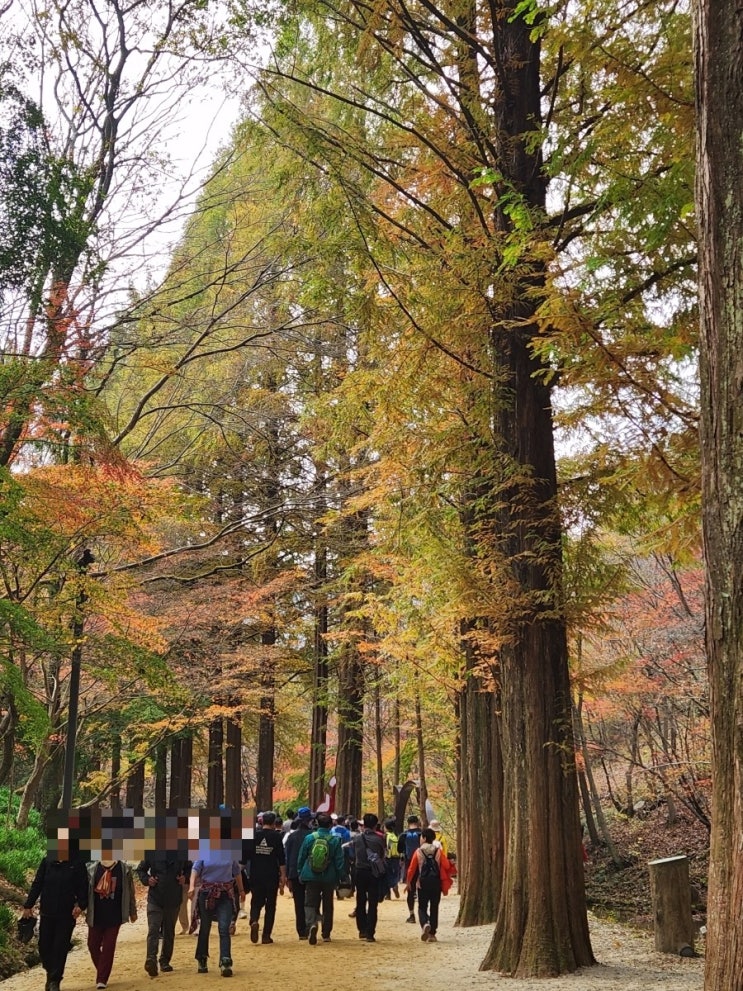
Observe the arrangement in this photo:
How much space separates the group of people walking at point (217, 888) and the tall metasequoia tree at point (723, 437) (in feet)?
18.6

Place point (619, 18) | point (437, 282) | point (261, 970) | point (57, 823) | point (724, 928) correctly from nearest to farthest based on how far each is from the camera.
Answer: point (724, 928) → point (57, 823) → point (619, 18) → point (261, 970) → point (437, 282)

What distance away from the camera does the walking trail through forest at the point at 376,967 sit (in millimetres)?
7336

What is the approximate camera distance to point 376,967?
8641 millimetres

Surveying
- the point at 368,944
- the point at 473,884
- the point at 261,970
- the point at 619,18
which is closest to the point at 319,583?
the point at 473,884

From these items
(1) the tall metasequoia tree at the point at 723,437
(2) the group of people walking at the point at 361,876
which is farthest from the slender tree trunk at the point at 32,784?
(1) the tall metasequoia tree at the point at 723,437

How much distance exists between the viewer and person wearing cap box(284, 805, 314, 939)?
10.9 meters

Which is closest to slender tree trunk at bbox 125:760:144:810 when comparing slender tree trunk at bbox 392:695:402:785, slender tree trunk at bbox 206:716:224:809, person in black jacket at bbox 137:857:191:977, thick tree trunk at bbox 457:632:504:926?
slender tree trunk at bbox 206:716:224:809

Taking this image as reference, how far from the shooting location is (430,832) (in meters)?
10.5

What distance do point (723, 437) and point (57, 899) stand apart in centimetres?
653

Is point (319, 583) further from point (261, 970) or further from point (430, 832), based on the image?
point (261, 970)

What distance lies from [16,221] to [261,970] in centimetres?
794

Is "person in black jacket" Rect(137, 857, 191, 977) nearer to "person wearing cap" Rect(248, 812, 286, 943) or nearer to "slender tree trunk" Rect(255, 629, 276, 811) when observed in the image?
"person wearing cap" Rect(248, 812, 286, 943)

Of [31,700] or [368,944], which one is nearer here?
[31,700]

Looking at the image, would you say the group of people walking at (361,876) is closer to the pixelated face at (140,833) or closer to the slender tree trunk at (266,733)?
the pixelated face at (140,833)
